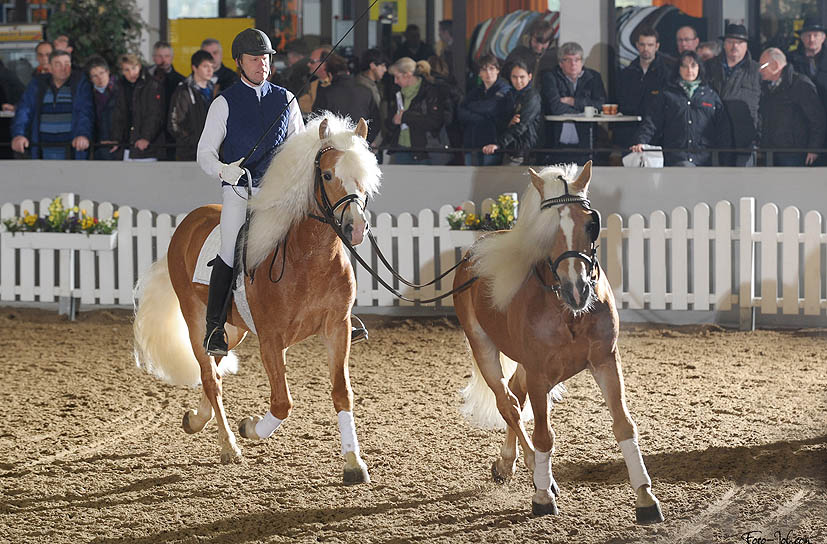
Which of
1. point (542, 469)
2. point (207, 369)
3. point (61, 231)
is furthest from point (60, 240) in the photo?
point (542, 469)

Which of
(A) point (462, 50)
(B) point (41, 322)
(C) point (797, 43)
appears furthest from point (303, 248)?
(A) point (462, 50)

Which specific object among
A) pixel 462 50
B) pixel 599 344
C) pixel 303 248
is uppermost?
pixel 462 50

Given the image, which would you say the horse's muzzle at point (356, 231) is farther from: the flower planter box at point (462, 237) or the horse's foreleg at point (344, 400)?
the flower planter box at point (462, 237)

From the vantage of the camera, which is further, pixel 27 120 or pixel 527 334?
pixel 27 120

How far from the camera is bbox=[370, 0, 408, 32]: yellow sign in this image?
48.8 feet

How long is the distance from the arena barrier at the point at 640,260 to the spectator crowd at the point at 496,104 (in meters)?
0.73

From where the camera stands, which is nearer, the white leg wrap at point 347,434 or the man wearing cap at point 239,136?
the white leg wrap at point 347,434

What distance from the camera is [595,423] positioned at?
7445 mm

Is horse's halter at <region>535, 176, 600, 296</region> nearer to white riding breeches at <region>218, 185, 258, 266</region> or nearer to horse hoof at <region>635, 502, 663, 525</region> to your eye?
horse hoof at <region>635, 502, 663, 525</region>

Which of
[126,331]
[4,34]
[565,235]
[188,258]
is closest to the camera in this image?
[565,235]

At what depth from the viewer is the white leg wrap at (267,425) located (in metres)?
6.24

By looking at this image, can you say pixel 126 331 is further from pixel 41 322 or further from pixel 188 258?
pixel 188 258

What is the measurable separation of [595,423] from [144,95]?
7.29 m

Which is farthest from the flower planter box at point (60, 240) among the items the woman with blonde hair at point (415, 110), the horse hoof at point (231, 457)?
the horse hoof at point (231, 457)
